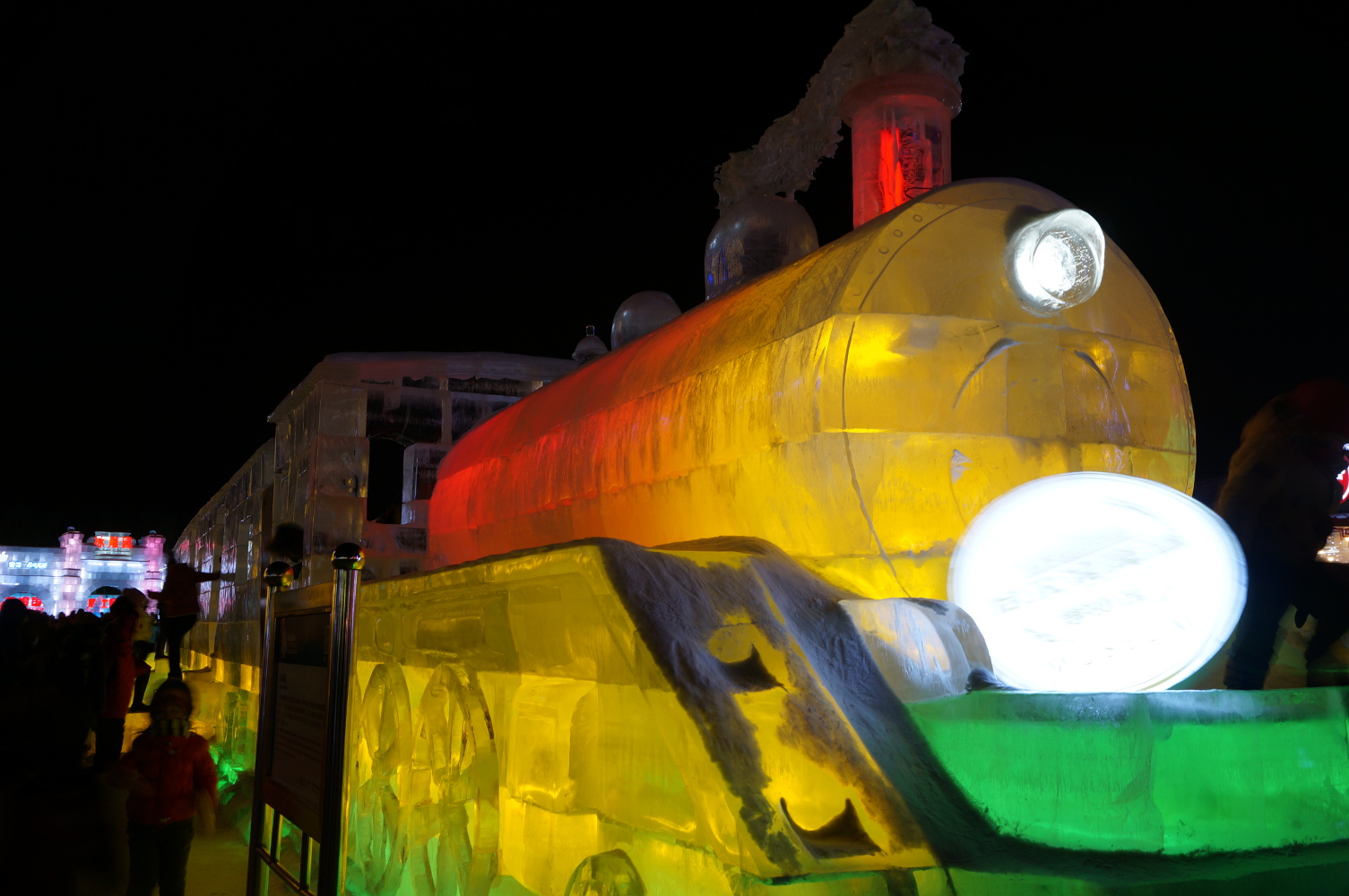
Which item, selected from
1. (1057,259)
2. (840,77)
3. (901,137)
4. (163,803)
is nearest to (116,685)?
(163,803)

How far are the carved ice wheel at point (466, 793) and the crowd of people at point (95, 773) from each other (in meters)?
0.97

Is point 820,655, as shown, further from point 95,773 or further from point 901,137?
point 95,773

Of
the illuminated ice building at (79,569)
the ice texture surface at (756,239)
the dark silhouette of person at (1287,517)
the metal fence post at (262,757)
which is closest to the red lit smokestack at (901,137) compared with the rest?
the ice texture surface at (756,239)

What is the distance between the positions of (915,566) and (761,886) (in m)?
1.28

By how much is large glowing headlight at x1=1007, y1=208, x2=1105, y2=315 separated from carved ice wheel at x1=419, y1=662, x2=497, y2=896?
2196 mm

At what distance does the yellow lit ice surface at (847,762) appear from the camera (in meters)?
2.06

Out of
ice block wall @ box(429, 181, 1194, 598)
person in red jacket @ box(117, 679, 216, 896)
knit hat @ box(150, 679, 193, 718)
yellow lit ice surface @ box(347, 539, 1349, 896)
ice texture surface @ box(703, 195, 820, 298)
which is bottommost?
person in red jacket @ box(117, 679, 216, 896)

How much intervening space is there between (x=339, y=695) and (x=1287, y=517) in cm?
317

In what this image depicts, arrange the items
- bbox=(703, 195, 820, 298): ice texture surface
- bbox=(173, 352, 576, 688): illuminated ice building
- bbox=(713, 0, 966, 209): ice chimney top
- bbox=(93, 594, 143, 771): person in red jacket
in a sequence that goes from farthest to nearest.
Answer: bbox=(93, 594, 143, 771): person in red jacket → bbox=(173, 352, 576, 688): illuminated ice building → bbox=(703, 195, 820, 298): ice texture surface → bbox=(713, 0, 966, 209): ice chimney top

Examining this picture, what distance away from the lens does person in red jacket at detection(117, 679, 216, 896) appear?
4.59 meters

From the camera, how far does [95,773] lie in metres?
5.40

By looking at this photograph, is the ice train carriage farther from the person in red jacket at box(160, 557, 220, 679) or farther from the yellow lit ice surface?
the person in red jacket at box(160, 557, 220, 679)

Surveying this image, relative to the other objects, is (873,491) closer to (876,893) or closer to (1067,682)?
(1067,682)

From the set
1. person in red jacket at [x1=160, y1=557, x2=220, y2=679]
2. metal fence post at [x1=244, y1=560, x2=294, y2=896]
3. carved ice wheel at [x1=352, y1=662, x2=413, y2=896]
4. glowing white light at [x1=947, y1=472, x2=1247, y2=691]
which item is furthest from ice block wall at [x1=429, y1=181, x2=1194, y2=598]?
person in red jacket at [x1=160, y1=557, x2=220, y2=679]
